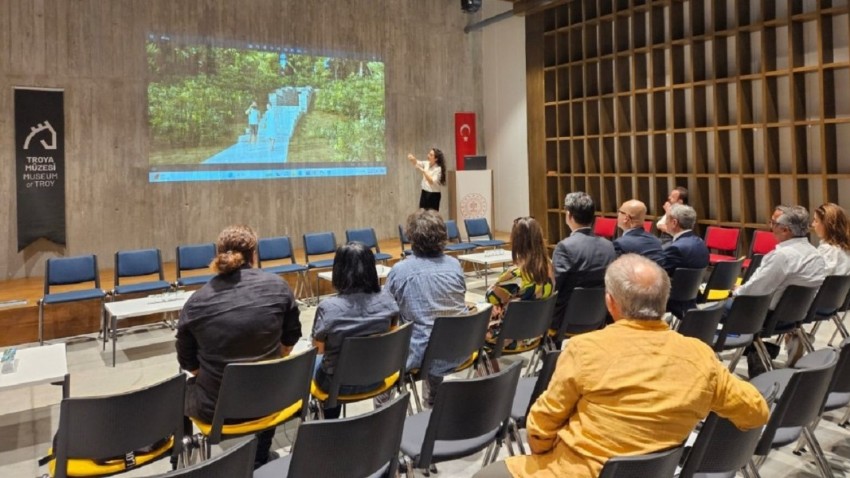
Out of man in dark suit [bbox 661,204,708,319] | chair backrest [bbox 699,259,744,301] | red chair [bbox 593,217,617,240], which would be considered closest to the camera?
man in dark suit [bbox 661,204,708,319]

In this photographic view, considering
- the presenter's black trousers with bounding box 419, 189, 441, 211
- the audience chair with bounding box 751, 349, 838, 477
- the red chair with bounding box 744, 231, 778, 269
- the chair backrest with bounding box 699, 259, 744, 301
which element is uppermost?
the presenter's black trousers with bounding box 419, 189, 441, 211

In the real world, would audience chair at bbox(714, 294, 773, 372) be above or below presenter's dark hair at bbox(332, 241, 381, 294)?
below

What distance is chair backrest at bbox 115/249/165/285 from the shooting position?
6832 millimetres

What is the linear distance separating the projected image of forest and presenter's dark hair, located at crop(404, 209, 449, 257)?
6.54 m

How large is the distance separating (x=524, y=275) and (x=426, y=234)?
75 cm

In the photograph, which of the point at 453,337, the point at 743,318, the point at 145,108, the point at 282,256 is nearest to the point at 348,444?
the point at 453,337

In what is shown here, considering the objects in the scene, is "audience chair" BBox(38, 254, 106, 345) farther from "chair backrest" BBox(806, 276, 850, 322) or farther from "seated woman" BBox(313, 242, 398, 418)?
"chair backrest" BBox(806, 276, 850, 322)

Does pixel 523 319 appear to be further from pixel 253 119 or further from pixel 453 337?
pixel 253 119

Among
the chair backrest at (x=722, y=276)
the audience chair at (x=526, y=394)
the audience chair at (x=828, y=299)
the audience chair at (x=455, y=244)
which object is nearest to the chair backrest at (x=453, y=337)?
the audience chair at (x=526, y=394)

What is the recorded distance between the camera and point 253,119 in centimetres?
983

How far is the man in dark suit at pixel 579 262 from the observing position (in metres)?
4.35

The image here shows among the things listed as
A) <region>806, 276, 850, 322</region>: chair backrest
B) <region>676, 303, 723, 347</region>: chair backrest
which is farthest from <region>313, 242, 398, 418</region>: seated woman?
<region>806, 276, 850, 322</region>: chair backrest

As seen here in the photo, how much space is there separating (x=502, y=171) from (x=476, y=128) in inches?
40.2

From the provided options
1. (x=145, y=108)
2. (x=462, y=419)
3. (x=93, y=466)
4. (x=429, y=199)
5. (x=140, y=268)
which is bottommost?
(x=93, y=466)
